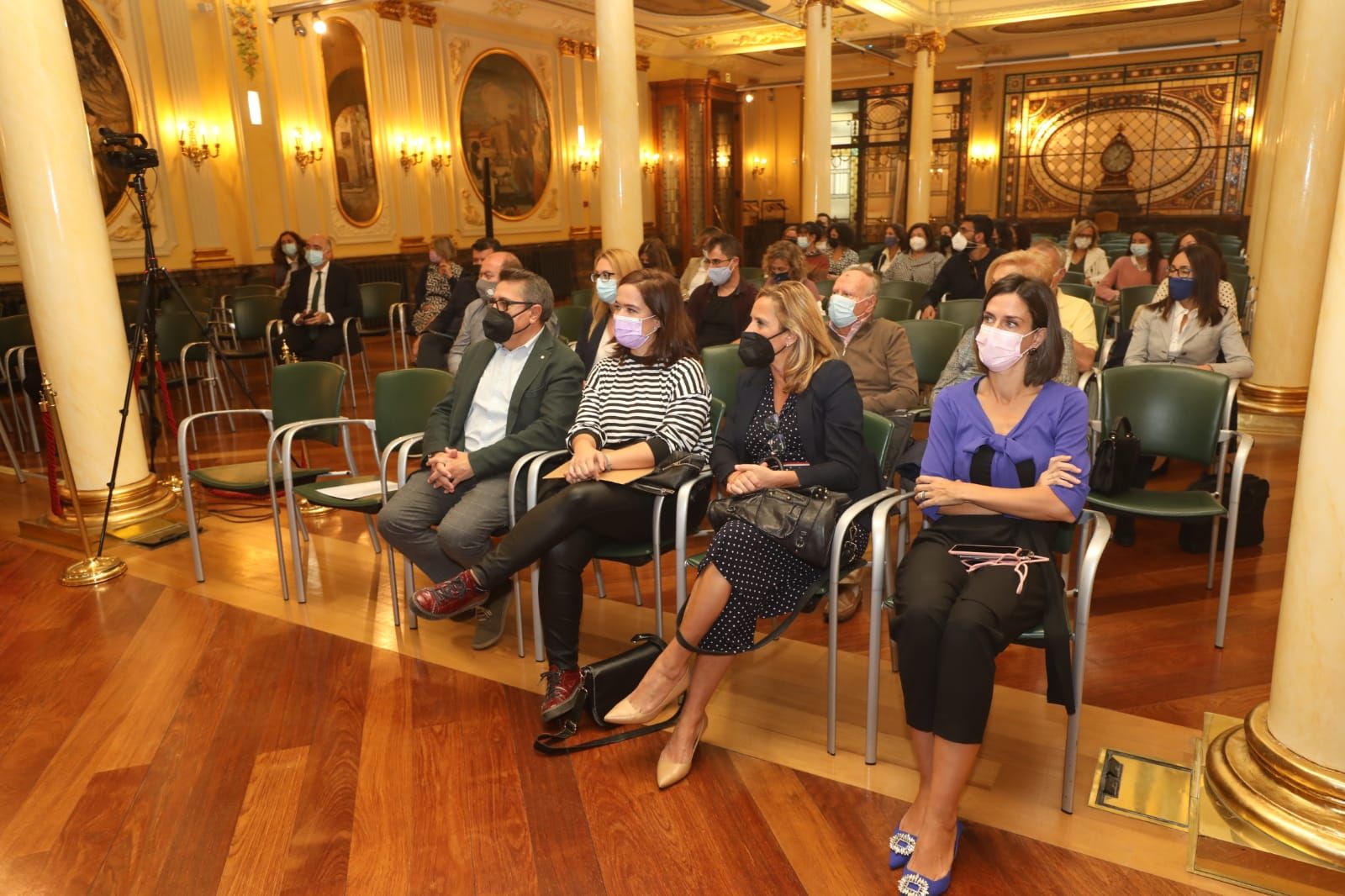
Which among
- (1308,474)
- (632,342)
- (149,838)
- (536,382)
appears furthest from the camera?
(536,382)

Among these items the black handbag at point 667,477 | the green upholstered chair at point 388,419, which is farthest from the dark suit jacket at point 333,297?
the black handbag at point 667,477

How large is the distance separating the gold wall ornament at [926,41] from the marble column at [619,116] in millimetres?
8608

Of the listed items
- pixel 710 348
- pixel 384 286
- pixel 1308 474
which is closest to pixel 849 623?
pixel 710 348

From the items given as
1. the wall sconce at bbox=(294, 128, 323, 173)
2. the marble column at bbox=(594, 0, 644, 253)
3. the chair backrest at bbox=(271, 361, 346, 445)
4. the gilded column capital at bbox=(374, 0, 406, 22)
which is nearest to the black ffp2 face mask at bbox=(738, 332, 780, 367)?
the chair backrest at bbox=(271, 361, 346, 445)

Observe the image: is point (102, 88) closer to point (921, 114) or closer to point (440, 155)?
point (440, 155)

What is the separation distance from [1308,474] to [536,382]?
2.35m

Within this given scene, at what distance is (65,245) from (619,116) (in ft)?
11.5

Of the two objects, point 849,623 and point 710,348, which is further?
point 710,348

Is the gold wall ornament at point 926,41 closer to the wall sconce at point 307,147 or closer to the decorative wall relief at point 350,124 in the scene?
the decorative wall relief at point 350,124

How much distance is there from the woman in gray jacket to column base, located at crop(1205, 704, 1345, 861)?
2455mm

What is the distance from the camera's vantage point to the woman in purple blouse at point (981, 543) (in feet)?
7.46

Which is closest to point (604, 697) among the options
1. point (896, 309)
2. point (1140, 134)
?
point (896, 309)

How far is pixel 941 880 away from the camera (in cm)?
223

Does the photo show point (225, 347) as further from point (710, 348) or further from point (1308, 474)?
point (1308, 474)
